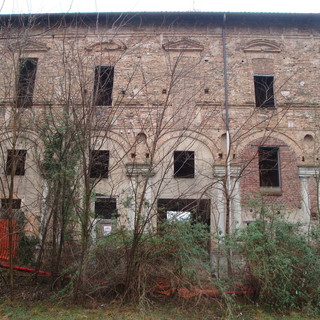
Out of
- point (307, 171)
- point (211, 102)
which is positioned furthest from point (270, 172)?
point (211, 102)

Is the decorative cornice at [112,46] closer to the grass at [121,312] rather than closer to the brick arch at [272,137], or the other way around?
the brick arch at [272,137]

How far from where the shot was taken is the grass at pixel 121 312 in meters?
6.63

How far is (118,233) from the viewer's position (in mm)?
7746

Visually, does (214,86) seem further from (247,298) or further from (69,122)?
(247,298)

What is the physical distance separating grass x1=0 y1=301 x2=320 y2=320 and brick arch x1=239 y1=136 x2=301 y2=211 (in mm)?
5310

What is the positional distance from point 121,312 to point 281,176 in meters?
8.00

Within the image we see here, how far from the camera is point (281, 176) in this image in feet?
40.9

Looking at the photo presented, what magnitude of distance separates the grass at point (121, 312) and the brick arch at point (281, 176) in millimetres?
5310

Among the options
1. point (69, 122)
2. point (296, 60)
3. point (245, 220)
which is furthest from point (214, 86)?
point (69, 122)

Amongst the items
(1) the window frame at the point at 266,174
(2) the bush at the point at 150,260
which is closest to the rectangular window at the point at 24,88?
(2) the bush at the point at 150,260

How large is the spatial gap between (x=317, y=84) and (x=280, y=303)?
9.05 metres

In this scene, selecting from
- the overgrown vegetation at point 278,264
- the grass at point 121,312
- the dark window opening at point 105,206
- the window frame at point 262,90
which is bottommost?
the grass at point 121,312

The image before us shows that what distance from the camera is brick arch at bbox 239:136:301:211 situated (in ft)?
39.9

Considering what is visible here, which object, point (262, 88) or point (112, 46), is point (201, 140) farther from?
point (112, 46)
